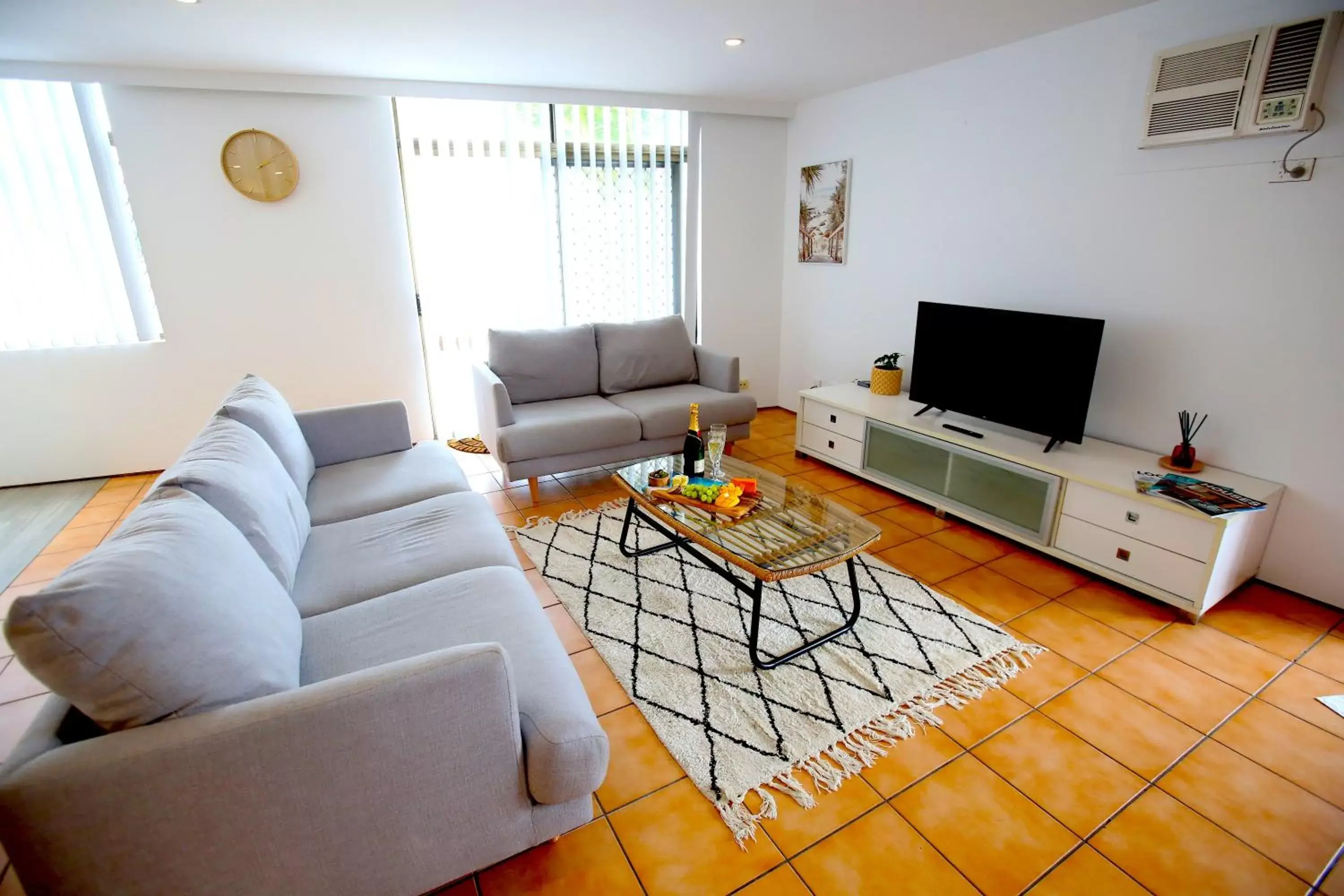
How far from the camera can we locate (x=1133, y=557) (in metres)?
2.51

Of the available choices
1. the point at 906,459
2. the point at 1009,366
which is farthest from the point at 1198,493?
the point at 906,459

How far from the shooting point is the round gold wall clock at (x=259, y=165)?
361cm

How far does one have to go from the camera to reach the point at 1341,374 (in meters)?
2.29

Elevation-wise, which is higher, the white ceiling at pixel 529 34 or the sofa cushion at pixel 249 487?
the white ceiling at pixel 529 34

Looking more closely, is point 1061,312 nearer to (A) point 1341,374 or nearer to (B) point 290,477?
(A) point 1341,374

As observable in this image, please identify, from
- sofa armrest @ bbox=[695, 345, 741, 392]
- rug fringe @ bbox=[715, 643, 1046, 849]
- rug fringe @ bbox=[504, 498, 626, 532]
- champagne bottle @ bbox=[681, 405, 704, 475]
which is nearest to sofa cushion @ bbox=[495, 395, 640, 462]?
rug fringe @ bbox=[504, 498, 626, 532]

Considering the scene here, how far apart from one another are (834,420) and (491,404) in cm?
198

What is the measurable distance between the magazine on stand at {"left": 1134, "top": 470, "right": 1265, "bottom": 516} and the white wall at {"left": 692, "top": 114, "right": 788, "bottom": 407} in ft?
9.78

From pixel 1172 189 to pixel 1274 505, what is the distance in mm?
1323

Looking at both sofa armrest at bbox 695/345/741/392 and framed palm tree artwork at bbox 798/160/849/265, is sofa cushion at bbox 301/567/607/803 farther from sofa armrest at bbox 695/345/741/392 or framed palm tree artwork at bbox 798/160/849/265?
framed palm tree artwork at bbox 798/160/849/265

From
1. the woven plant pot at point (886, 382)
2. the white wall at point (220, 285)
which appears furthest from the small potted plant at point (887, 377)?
the white wall at point (220, 285)

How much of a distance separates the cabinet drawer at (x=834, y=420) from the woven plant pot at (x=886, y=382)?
333 millimetres

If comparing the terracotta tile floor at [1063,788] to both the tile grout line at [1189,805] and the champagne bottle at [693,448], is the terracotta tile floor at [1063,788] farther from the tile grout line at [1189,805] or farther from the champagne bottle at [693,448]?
the champagne bottle at [693,448]

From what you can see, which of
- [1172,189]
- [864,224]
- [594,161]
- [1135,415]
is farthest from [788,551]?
[594,161]
